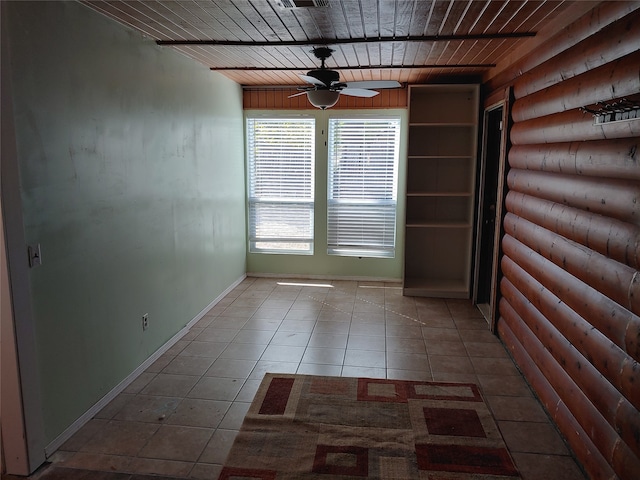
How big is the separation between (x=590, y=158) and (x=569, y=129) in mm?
351

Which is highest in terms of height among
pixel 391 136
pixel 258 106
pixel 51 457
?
pixel 258 106

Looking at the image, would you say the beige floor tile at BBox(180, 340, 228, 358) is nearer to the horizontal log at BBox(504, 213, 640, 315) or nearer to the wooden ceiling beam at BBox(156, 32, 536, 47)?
the wooden ceiling beam at BBox(156, 32, 536, 47)

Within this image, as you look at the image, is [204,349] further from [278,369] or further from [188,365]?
[278,369]

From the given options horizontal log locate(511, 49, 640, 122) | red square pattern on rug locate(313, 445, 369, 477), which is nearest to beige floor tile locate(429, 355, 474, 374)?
red square pattern on rug locate(313, 445, 369, 477)

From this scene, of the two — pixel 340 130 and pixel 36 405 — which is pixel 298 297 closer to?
pixel 340 130

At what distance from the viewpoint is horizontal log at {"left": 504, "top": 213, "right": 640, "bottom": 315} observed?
6.54 feet

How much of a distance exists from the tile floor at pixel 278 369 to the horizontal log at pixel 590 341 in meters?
0.66

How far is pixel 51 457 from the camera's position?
255cm

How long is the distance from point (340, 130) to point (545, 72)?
10.5ft

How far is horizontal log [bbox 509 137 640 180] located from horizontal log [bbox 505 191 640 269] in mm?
220

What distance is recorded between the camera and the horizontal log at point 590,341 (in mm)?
1968

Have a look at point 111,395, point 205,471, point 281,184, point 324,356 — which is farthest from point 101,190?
point 281,184

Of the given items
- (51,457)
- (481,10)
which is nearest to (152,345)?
(51,457)

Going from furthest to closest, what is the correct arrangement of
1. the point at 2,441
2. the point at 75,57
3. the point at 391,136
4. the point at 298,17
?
1. the point at 391,136
2. the point at 298,17
3. the point at 75,57
4. the point at 2,441
